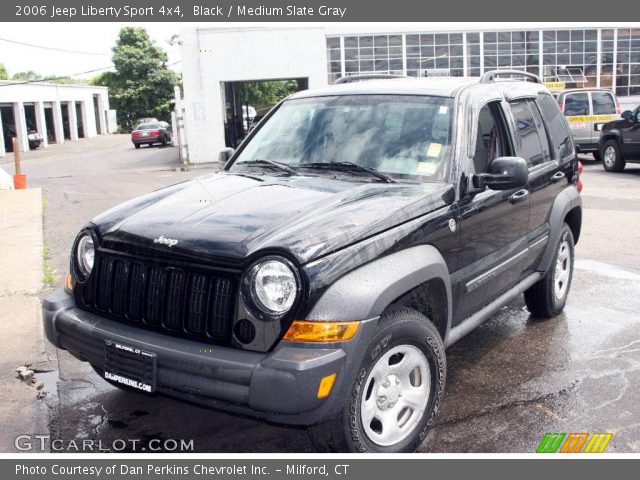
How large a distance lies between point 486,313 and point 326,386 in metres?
1.87

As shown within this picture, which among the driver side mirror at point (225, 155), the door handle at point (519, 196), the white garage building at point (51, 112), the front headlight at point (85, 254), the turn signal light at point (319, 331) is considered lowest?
the turn signal light at point (319, 331)

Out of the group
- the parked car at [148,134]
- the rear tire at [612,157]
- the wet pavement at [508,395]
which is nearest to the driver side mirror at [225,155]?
the wet pavement at [508,395]

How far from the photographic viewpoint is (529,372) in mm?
4719

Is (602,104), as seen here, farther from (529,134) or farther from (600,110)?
(529,134)

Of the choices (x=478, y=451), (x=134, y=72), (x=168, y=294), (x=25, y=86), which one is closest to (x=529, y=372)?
(x=478, y=451)

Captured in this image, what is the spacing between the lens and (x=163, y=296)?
3.30 meters

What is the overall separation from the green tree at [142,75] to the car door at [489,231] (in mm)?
55886

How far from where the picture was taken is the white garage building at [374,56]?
76.0 feet

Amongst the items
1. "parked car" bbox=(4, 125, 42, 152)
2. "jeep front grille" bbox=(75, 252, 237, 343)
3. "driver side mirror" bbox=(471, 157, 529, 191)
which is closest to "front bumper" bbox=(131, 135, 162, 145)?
"parked car" bbox=(4, 125, 42, 152)

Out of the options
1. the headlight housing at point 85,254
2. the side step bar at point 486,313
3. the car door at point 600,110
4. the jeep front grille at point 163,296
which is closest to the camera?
the jeep front grille at point 163,296

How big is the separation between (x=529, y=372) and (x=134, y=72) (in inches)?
2337

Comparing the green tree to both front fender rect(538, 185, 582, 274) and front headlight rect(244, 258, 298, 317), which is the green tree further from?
front headlight rect(244, 258, 298, 317)

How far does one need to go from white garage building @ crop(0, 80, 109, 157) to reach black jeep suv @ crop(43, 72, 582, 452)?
131 ft

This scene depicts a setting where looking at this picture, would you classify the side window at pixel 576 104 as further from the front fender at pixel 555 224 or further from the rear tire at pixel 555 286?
the front fender at pixel 555 224
